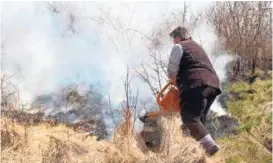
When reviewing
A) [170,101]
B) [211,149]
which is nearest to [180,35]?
[170,101]

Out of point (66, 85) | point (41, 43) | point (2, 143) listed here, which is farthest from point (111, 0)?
point (2, 143)

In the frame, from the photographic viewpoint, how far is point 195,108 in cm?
546

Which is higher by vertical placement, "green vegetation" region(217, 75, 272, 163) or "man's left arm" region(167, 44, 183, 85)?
"man's left arm" region(167, 44, 183, 85)

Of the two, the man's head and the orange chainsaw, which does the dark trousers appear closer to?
the orange chainsaw

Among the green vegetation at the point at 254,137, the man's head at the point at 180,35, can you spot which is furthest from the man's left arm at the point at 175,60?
the green vegetation at the point at 254,137

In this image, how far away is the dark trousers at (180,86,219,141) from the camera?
541 cm

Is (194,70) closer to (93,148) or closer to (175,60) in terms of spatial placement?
(175,60)

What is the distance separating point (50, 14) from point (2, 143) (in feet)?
32.1

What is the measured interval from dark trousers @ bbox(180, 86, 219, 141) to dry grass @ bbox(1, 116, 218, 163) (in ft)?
0.46

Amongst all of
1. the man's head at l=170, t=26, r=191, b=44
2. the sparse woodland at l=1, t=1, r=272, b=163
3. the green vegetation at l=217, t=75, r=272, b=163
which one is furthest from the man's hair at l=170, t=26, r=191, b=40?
the green vegetation at l=217, t=75, r=272, b=163

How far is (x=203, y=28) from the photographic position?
561 inches

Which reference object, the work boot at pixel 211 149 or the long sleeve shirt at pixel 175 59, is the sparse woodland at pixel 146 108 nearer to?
the work boot at pixel 211 149

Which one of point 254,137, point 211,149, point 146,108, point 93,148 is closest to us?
point 211,149

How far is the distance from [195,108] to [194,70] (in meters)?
0.39
